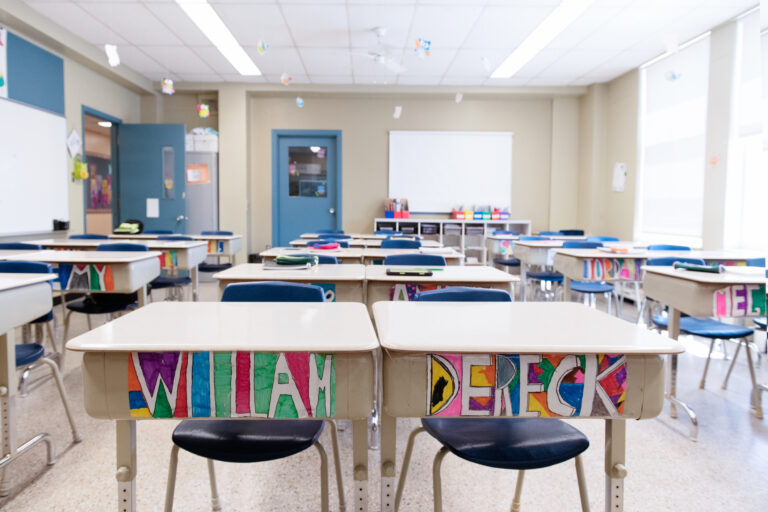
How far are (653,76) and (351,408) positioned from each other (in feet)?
23.3

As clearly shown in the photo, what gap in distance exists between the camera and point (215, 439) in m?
1.35

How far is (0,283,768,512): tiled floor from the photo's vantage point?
1786mm

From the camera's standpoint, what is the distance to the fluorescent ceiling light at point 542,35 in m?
5.01

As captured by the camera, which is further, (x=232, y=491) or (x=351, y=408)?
(x=232, y=491)

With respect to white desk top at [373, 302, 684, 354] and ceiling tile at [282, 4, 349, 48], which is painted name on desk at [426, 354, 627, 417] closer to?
white desk top at [373, 302, 684, 354]

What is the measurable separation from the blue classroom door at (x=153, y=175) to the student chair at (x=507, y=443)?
6.94 metres

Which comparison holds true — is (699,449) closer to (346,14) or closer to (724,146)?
(724,146)

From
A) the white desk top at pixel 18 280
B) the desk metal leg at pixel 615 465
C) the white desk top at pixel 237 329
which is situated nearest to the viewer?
the white desk top at pixel 237 329

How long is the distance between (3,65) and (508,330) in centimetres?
586

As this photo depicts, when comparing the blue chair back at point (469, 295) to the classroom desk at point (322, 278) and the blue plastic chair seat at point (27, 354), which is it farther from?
the blue plastic chair seat at point (27, 354)

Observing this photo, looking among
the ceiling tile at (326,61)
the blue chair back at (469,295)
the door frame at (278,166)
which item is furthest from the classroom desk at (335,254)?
the door frame at (278,166)

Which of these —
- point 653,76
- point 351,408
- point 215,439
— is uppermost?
point 653,76

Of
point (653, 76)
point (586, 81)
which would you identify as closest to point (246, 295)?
point (653, 76)

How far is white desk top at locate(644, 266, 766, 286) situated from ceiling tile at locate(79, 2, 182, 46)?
5352mm
